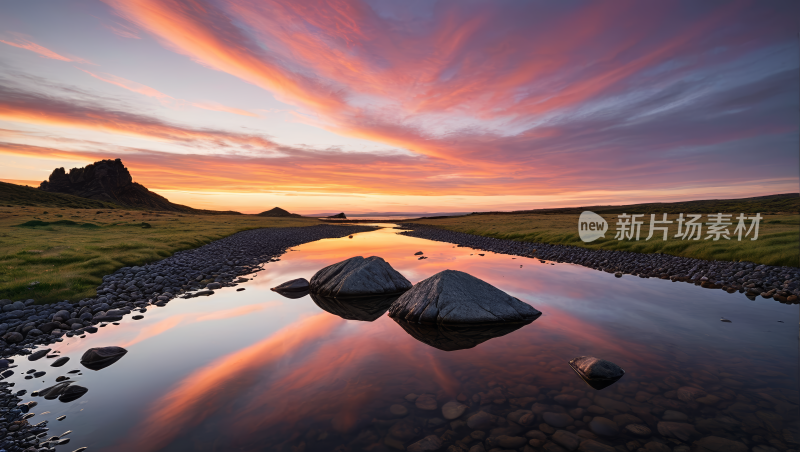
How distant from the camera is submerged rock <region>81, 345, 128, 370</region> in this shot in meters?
7.90

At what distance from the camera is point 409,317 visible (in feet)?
37.9

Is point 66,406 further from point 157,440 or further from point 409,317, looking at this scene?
point 409,317

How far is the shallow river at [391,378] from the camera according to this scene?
5527mm

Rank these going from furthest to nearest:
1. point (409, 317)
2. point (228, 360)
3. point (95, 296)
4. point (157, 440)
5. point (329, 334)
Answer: point (95, 296), point (409, 317), point (329, 334), point (228, 360), point (157, 440)

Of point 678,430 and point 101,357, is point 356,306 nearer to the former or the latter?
point 101,357

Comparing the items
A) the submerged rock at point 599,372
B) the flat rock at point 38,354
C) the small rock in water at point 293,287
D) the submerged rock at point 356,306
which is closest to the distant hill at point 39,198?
the small rock in water at point 293,287

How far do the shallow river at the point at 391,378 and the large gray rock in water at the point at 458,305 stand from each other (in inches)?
27.9

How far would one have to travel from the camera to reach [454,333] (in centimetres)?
1038

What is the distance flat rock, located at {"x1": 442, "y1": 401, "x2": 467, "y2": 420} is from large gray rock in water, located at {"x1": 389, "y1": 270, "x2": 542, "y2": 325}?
4.72 m

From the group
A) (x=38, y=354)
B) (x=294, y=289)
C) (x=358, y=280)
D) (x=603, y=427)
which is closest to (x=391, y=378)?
(x=603, y=427)

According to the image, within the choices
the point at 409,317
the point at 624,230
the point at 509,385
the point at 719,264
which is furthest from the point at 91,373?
the point at 624,230

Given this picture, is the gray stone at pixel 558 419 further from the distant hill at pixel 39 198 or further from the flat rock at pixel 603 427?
the distant hill at pixel 39 198

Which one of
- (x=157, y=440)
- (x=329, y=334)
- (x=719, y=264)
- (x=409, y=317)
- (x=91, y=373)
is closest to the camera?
(x=157, y=440)

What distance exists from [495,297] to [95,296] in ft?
53.6
